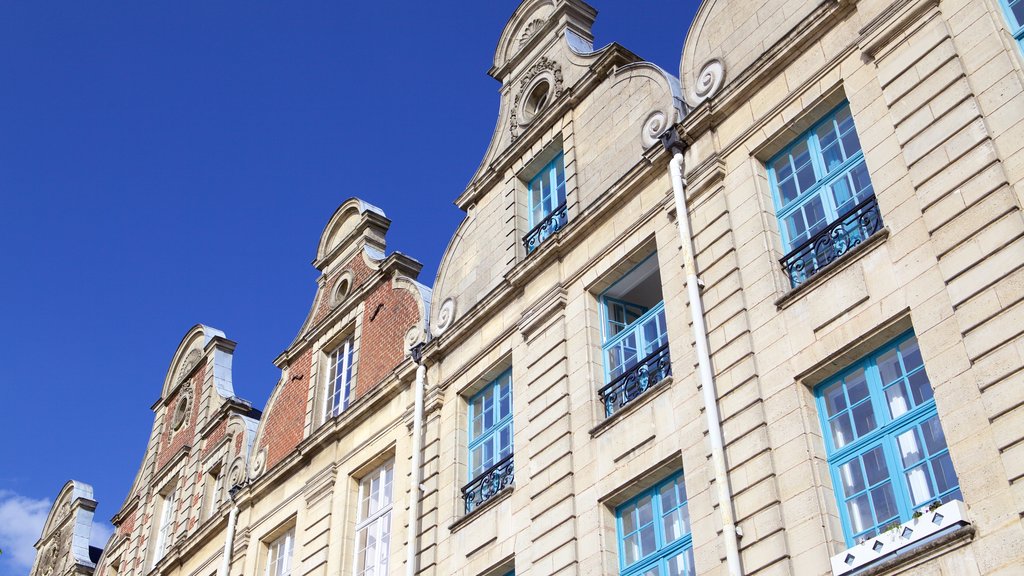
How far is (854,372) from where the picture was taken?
10.1 m

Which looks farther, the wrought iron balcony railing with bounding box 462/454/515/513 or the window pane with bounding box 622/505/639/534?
the wrought iron balcony railing with bounding box 462/454/515/513

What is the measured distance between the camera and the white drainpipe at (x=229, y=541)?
1891 centimetres

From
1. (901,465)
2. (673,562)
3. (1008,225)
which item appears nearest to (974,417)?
(901,465)

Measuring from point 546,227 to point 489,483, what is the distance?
132 inches

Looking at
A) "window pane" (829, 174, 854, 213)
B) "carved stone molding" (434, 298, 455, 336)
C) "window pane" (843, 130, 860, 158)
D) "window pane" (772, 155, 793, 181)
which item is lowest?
"window pane" (829, 174, 854, 213)

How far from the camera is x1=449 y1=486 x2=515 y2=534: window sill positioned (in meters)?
13.5

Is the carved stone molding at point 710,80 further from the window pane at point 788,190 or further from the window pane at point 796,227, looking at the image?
the window pane at point 796,227

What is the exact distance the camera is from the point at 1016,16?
10.1 meters

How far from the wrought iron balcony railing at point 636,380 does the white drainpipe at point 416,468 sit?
334 centimetres

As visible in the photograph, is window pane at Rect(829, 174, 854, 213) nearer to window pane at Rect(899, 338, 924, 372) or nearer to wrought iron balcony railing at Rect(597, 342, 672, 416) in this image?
window pane at Rect(899, 338, 924, 372)

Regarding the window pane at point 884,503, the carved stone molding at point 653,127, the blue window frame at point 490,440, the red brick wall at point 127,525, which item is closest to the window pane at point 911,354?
the window pane at point 884,503

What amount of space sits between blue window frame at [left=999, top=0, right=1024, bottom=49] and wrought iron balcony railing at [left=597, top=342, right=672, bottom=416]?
4.34m

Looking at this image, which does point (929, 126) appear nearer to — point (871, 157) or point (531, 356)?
point (871, 157)

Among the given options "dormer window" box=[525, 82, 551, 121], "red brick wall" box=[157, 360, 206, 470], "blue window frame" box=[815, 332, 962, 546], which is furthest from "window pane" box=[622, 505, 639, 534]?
"red brick wall" box=[157, 360, 206, 470]
